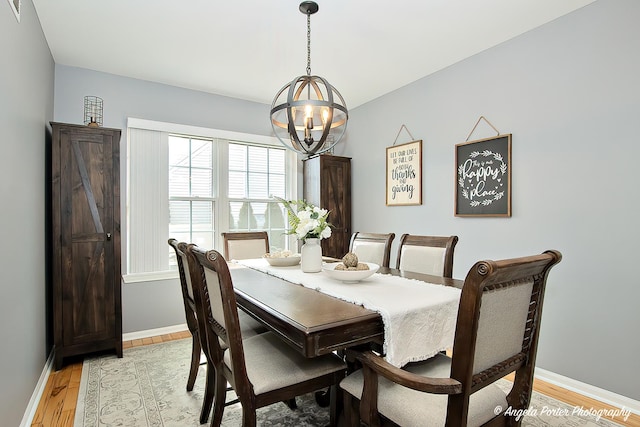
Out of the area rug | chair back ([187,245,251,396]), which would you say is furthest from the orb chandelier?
the area rug

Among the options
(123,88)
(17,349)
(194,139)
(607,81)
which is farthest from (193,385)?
(607,81)

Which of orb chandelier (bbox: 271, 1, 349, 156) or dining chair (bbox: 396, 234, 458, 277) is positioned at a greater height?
orb chandelier (bbox: 271, 1, 349, 156)

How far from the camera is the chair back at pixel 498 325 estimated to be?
996mm

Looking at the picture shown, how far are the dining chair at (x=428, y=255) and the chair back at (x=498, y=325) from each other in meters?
1.03

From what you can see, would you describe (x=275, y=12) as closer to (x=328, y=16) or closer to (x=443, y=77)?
(x=328, y=16)

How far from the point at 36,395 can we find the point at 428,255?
2.74m

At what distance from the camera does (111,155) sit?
2.92 m

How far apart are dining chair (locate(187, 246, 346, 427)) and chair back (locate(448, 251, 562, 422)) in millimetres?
696

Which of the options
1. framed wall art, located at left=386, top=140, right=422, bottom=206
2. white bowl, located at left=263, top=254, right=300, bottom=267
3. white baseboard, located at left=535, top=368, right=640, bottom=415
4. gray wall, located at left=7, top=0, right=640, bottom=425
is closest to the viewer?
gray wall, located at left=7, top=0, right=640, bottom=425

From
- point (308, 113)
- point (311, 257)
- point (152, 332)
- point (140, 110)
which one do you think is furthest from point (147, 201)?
point (308, 113)

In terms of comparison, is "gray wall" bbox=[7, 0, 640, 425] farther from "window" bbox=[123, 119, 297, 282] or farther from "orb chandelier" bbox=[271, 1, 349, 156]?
"orb chandelier" bbox=[271, 1, 349, 156]

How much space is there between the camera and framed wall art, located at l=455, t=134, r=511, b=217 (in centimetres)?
278

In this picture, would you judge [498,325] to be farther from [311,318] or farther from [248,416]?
[248,416]

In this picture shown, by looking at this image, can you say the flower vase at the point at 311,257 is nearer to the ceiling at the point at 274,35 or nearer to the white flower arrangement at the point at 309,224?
the white flower arrangement at the point at 309,224
